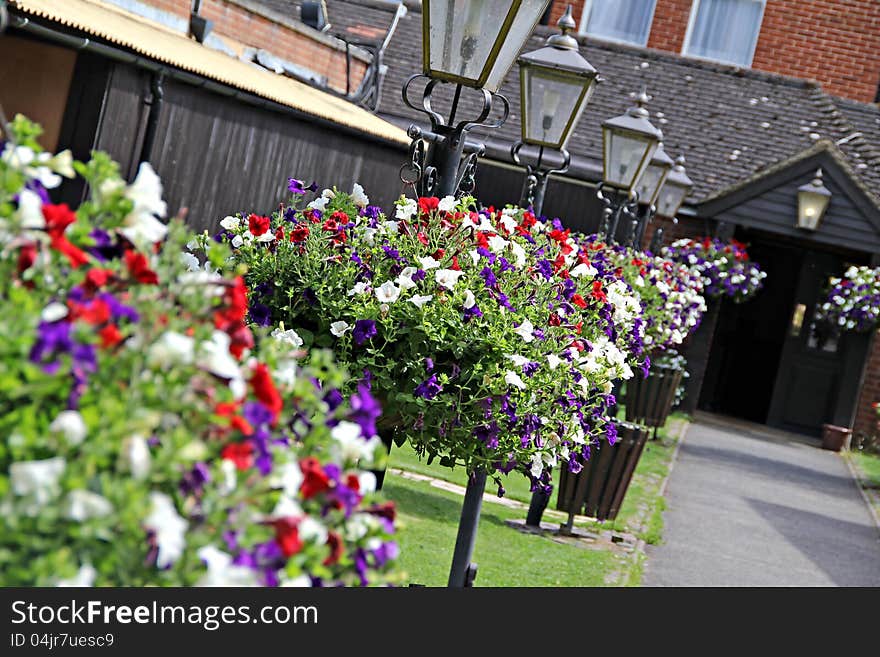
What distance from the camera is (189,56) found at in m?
7.84

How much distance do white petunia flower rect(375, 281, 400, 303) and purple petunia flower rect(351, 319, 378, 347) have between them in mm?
83

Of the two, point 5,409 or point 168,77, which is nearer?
point 5,409

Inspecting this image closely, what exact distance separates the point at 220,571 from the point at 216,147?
268 inches

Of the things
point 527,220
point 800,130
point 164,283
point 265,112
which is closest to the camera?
point 164,283

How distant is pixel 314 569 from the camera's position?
1.81 m

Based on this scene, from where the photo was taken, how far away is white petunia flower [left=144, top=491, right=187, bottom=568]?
1556 mm

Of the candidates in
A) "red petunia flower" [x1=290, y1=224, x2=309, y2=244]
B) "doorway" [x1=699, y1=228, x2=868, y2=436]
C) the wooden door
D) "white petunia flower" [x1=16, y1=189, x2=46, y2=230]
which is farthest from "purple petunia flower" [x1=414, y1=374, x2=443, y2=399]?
the wooden door

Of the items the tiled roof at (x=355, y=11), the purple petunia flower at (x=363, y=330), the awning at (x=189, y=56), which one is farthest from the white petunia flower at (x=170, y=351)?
the tiled roof at (x=355, y=11)

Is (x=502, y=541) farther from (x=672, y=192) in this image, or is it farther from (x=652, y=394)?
(x=672, y=192)

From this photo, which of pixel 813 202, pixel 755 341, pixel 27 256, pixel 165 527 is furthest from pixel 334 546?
pixel 755 341

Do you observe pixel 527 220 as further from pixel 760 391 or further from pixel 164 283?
pixel 760 391

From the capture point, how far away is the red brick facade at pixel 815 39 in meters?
20.2
